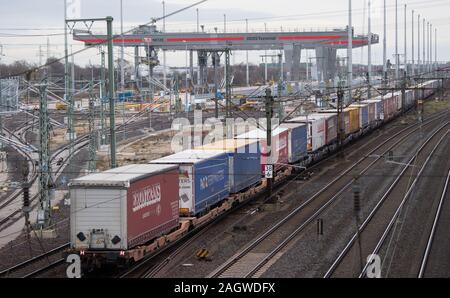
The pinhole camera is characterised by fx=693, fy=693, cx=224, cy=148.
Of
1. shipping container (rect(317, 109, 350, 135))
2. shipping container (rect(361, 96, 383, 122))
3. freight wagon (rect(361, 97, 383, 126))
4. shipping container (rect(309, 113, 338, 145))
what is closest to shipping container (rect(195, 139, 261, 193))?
shipping container (rect(309, 113, 338, 145))

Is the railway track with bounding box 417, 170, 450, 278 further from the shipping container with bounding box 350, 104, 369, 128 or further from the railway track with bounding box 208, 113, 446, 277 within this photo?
the shipping container with bounding box 350, 104, 369, 128

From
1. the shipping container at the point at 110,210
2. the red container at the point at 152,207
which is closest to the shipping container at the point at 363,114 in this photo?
the red container at the point at 152,207

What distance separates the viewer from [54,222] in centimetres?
2625

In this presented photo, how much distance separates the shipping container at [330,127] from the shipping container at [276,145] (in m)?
8.38

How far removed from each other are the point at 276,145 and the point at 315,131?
8.19 meters

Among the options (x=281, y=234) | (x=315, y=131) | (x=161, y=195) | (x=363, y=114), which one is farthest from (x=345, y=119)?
(x=161, y=195)

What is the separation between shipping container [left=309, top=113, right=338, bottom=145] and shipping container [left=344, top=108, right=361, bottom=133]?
301cm

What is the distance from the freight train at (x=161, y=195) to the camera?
17.3 m

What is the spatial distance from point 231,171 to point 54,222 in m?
6.99

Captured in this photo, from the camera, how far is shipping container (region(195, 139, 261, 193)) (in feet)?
85.8

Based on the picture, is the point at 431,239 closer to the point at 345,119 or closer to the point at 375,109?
the point at 345,119
